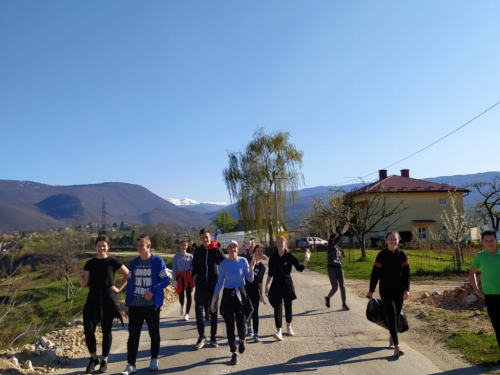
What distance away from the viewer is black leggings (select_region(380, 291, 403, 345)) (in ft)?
21.1

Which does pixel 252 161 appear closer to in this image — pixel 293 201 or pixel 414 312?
pixel 293 201

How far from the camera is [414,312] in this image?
380 inches

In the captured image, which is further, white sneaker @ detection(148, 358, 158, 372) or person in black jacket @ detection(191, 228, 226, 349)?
person in black jacket @ detection(191, 228, 226, 349)

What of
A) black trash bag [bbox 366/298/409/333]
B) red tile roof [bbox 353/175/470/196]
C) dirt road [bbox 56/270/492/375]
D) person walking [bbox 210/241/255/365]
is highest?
red tile roof [bbox 353/175/470/196]

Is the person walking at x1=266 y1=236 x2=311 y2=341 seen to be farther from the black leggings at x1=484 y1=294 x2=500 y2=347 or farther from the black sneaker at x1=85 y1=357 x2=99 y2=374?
the black sneaker at x1=85 y1=357 x2=99 y2=374

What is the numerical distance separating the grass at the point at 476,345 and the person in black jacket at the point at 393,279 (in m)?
1.05

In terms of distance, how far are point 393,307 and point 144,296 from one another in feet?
11.8

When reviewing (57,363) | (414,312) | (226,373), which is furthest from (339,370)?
(414,312)

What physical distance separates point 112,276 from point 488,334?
604 centimetres

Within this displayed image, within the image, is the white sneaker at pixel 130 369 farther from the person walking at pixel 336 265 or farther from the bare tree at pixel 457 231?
the bare tree at pixel 457 231

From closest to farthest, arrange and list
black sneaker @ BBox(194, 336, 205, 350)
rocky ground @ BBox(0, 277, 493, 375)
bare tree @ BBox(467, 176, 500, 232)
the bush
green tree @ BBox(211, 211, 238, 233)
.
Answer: rocky ground @ BBox(0, 277, 493, 375), black sneaker @ BBox(194, 336, 205, 350), bare tree @ BBox(467, 176, 500, 232), the bush, green tree @ BBox(211, 211, 238, 233)

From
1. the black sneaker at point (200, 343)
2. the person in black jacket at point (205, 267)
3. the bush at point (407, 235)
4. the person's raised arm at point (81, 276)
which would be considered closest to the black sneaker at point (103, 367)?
the person's raised arm at point (81, 276)

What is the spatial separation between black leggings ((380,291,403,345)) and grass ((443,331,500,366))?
1.01 m

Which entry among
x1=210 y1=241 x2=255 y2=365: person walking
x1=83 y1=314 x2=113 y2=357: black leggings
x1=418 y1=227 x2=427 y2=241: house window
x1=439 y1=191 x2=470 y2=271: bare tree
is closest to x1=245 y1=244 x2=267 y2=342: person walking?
x1=210 y1=241 x2=255 y2=365: person walking
